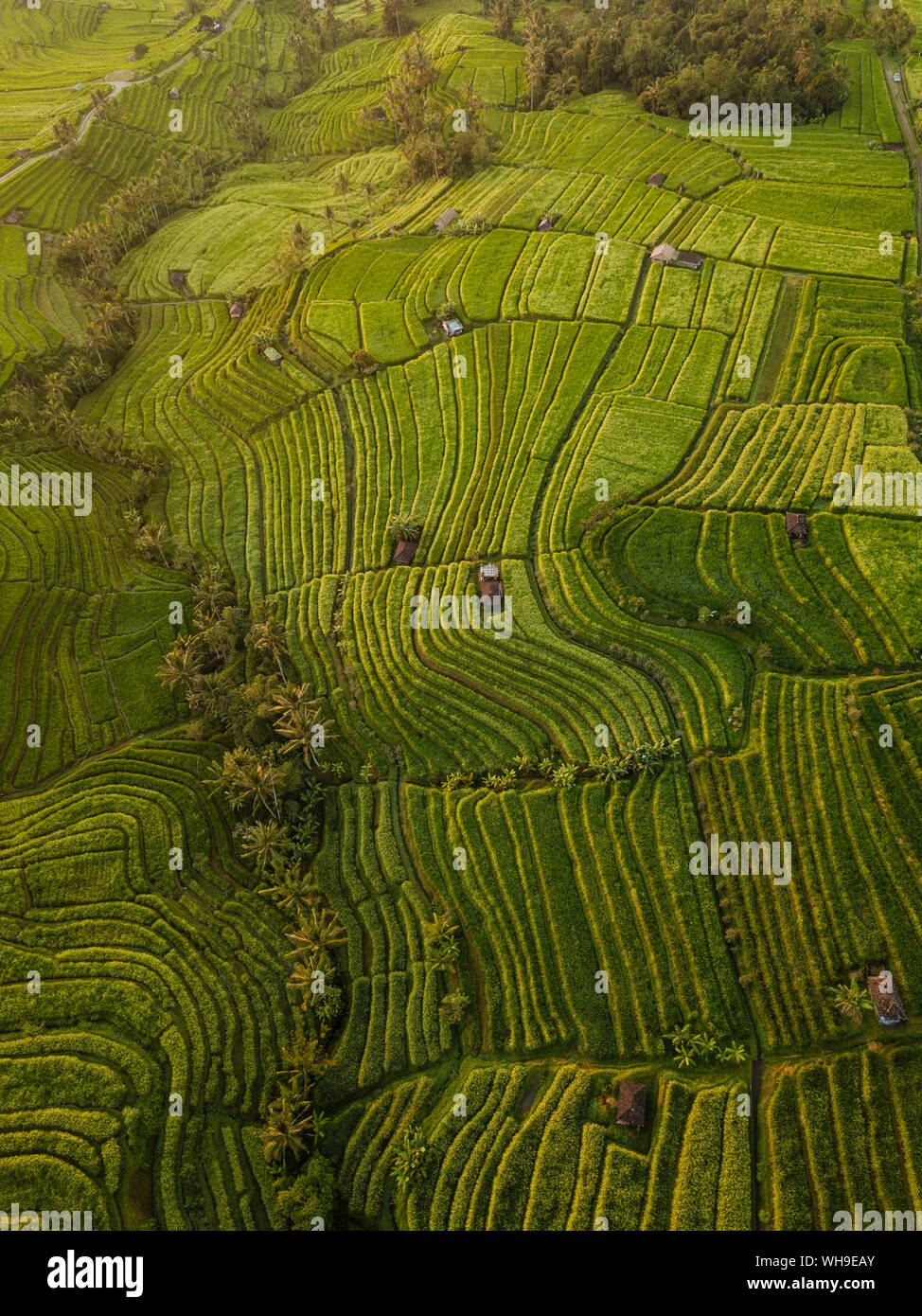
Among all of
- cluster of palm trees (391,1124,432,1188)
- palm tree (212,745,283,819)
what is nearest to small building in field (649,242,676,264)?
palm tree (212,745,283,819)

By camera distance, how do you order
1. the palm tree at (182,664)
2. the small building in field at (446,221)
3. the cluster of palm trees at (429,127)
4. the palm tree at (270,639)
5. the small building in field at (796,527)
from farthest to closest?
the cluster of palm trees at (429,127), the small building in field at (446,221), the palm tree at (270,639), the small building in field at (796,527), the palm tree at (182,664)

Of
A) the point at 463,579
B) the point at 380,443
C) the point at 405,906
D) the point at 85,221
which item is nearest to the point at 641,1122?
the point at 405,906

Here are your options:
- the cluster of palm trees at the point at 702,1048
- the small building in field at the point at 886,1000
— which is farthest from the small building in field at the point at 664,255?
the cluster of palm trees at the point at 702,1048

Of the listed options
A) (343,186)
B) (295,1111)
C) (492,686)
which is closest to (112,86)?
(343,186)

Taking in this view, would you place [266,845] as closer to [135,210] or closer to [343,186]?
[343,186]

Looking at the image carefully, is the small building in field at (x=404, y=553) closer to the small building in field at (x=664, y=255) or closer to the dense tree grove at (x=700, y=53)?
the small building in field at (x=664, y=255)

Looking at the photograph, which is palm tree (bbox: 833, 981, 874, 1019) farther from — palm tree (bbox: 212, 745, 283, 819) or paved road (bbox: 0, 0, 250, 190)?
paved road (bbox: 0, 0, 250, 190)
